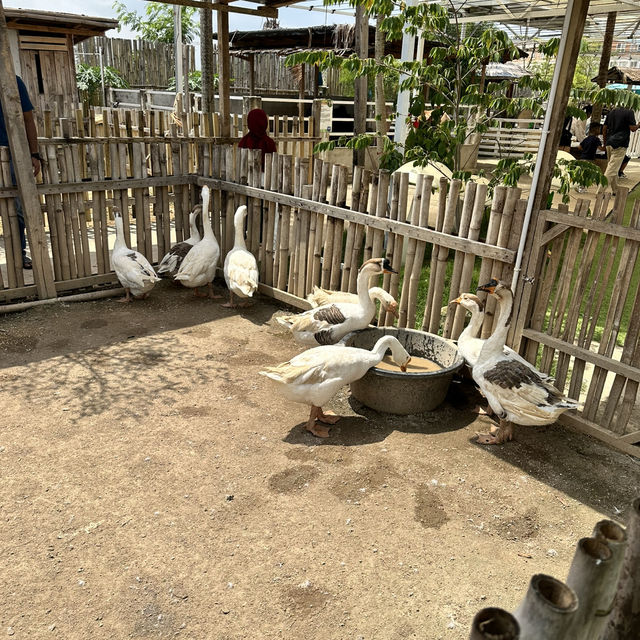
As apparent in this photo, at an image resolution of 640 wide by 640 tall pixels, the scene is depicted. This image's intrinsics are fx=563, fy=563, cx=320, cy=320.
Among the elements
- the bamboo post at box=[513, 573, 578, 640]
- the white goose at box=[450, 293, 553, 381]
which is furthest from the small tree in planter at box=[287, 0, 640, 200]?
the bamboo post at box=[513, 573, 578, 640]

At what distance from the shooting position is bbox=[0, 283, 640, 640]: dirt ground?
10.7 feet

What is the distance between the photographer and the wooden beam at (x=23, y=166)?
21.9 ft

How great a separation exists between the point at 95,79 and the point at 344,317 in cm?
2326

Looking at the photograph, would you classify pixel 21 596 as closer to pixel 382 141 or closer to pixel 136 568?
pixel 136 568

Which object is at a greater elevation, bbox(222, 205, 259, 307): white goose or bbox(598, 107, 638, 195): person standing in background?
bbox(598, 107, 638, 195): person standing in background

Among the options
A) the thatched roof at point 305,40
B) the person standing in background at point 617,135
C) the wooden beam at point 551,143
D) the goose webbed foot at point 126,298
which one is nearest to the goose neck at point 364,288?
the wooden beam at point 551,143

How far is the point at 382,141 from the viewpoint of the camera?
799 centimetres

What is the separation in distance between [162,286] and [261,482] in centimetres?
487

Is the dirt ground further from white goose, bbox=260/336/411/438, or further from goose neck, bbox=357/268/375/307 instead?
goose neck, bbox=357/268/375/307

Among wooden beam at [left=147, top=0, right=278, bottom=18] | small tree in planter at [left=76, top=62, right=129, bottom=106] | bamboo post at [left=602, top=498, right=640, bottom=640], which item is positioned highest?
wooden beam at [left=147, top=0, right=278, bottom=18]

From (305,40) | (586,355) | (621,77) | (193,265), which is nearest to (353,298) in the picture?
(586,355)

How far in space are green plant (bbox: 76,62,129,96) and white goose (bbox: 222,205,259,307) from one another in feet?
62.5

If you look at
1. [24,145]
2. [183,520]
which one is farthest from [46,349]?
[183,520]

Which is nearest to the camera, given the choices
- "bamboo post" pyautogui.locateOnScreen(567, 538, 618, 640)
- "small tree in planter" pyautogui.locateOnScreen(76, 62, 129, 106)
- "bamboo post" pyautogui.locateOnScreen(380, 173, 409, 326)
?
"bamboo post" pyautogui.locateOnScreen(567, 538, 618, 640)
